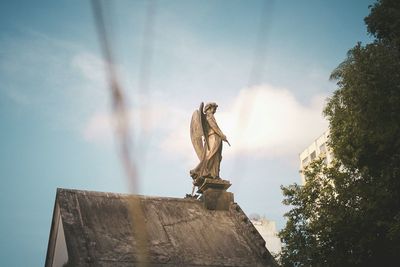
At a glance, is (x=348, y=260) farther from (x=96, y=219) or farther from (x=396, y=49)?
(x=96, y=219)

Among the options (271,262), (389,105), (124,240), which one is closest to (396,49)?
(389,105)

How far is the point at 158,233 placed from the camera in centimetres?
880

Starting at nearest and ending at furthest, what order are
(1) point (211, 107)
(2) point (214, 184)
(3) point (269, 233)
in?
1. (2) point (214, 184)
2. (1) point (211, 107)
3. (3) point (269, 233)

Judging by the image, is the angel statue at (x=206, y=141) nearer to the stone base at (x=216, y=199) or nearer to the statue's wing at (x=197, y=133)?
the statue's wing at (x=197, y=133)

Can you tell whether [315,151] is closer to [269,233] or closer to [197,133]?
[269,233]

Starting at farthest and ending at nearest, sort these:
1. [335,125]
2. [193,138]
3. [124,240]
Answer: [335,125]
[193,138]
[124,240]

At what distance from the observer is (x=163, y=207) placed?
9992 millimetres

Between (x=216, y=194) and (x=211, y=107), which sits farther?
(x=211, y=107)

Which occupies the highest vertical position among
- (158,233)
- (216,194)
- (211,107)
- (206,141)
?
(211,107)

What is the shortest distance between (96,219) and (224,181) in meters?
3.98

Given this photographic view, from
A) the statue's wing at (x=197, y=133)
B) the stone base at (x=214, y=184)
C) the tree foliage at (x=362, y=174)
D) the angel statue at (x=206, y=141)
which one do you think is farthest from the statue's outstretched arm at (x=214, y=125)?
the tree foliage at (x=362, y=174)

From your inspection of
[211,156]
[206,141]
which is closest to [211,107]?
[206,141]

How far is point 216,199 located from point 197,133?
223cm

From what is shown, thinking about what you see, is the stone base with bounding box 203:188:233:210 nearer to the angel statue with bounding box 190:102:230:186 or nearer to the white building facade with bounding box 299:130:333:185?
the angel statue with bounding box 190:102:230:186
